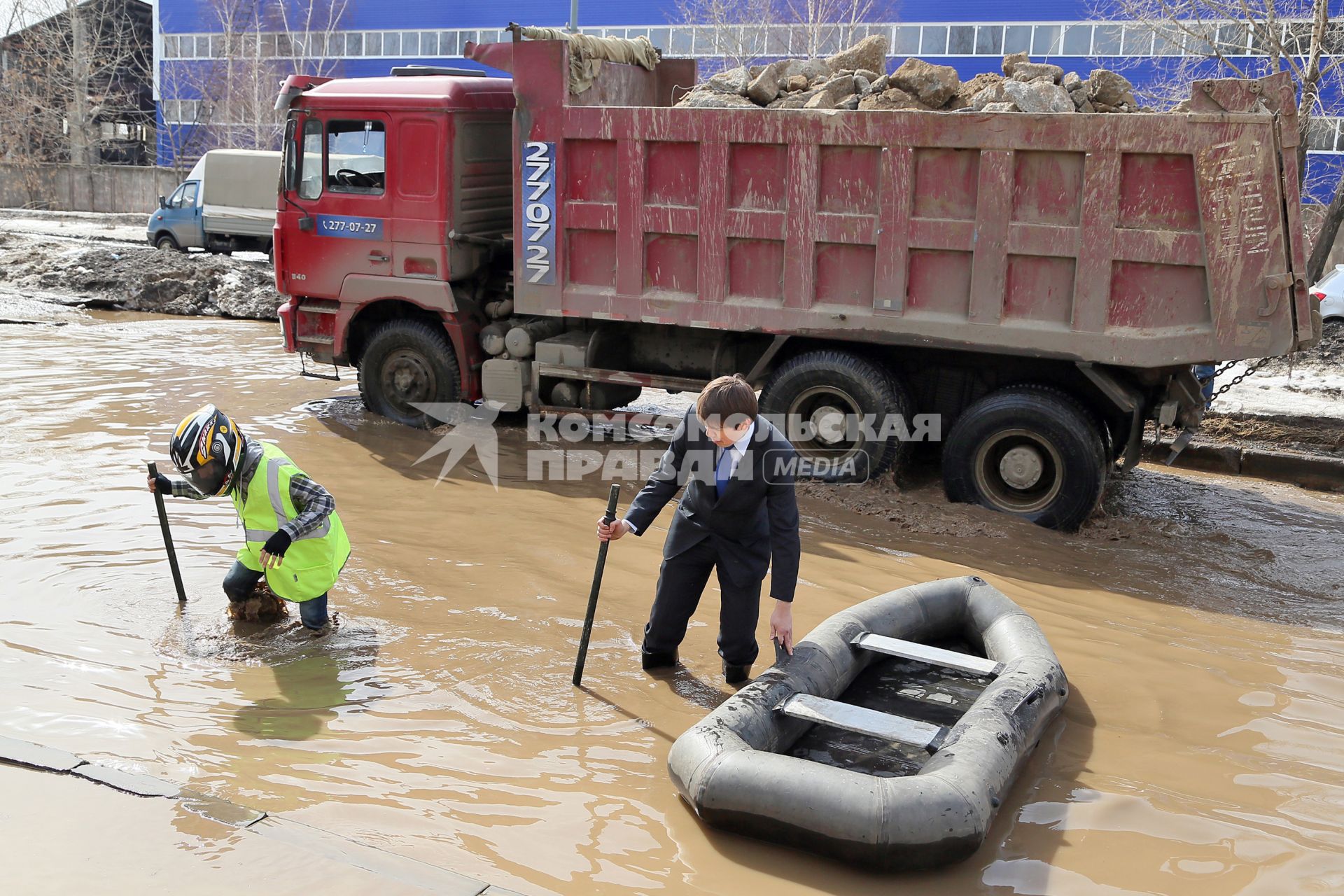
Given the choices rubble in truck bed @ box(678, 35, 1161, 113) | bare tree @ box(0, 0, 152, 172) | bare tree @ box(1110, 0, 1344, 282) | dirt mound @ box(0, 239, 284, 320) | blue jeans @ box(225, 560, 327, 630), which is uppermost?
bare tree @ box(0, 0, 152, 172)

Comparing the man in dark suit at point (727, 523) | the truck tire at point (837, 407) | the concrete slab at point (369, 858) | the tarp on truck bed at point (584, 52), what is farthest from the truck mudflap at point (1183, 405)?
the concrete slab at point (369, 858)

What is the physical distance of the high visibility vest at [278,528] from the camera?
16.8 feet

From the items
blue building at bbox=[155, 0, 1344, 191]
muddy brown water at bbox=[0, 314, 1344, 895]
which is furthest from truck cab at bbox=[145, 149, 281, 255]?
muddy brown water at bbox=[0, 314, 1344, 895]

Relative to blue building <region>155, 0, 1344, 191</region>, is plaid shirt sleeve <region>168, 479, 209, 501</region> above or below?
below

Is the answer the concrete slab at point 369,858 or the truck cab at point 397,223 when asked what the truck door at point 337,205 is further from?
the concrete slab at point 369,858

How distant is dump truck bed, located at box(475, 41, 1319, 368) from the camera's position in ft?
22.3

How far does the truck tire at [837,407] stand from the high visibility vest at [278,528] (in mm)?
4017

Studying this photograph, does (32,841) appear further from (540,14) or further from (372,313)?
(540,14)

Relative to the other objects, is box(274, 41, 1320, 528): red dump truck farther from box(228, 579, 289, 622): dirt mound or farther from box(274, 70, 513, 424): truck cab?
box(228, 579, 289, 622): dirt mound

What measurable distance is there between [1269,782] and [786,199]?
16.0 feet

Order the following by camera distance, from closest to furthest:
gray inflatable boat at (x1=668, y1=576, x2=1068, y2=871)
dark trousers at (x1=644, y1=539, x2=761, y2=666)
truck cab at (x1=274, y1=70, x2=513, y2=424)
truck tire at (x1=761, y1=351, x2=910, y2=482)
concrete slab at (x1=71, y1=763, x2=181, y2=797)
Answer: gray inflatable boat at (x1=668, y1=576, x2=1068, y2=871), concrete slab at (x1=71, y1=763, x2=181, y2=797), dark trousers at (x1=644, y1=539, x2=761, y2=666), truck tire at (x1=761, y1=351, x2=910, y2=482), truck cab at (x1=274, y1=70, x2=513, y2=424)

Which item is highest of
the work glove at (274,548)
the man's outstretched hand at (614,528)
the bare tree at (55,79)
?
the bare tree at (55,79)

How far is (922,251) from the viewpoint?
7.68m

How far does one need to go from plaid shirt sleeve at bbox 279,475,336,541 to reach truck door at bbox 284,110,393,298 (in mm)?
4670
